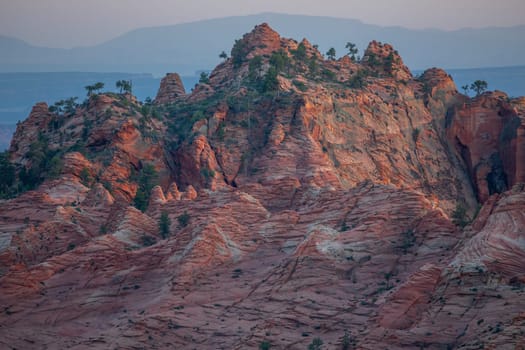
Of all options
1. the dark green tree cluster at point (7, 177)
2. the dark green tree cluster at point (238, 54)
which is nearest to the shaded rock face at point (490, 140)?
the dark green tree cluster at point (238, 54)

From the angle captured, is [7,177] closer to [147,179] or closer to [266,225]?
[147,179]

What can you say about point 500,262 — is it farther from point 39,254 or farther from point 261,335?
point 39,254

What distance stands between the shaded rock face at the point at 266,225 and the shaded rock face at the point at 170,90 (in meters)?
1.10

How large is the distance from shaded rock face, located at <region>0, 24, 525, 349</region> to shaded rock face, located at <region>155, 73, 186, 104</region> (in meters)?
1.10

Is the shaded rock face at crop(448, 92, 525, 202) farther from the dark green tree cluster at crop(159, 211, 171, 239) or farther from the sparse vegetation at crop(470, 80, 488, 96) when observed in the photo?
the dark green tree cluster at crop(159, 211, 171, 239)

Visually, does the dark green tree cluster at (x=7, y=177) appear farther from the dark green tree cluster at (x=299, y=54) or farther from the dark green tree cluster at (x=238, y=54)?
the dark green tree cluster at (x=299, y=54)

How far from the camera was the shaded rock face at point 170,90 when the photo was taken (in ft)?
336

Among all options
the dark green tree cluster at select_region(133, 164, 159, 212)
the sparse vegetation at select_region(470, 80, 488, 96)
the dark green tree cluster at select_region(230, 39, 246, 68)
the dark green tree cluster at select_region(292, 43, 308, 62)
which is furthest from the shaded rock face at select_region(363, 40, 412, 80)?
the dark green tree cluster at select_region(133, 164, 159, 212)

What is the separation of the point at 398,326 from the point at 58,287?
22.8 m

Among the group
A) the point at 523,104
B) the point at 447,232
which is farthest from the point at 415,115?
the point at 447,232

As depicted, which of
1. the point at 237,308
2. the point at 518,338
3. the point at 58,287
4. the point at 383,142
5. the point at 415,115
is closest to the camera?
the point at 518,338

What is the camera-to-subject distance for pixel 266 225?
59.5 m

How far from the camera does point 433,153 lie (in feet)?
331

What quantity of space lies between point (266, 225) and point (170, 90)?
47923mm
